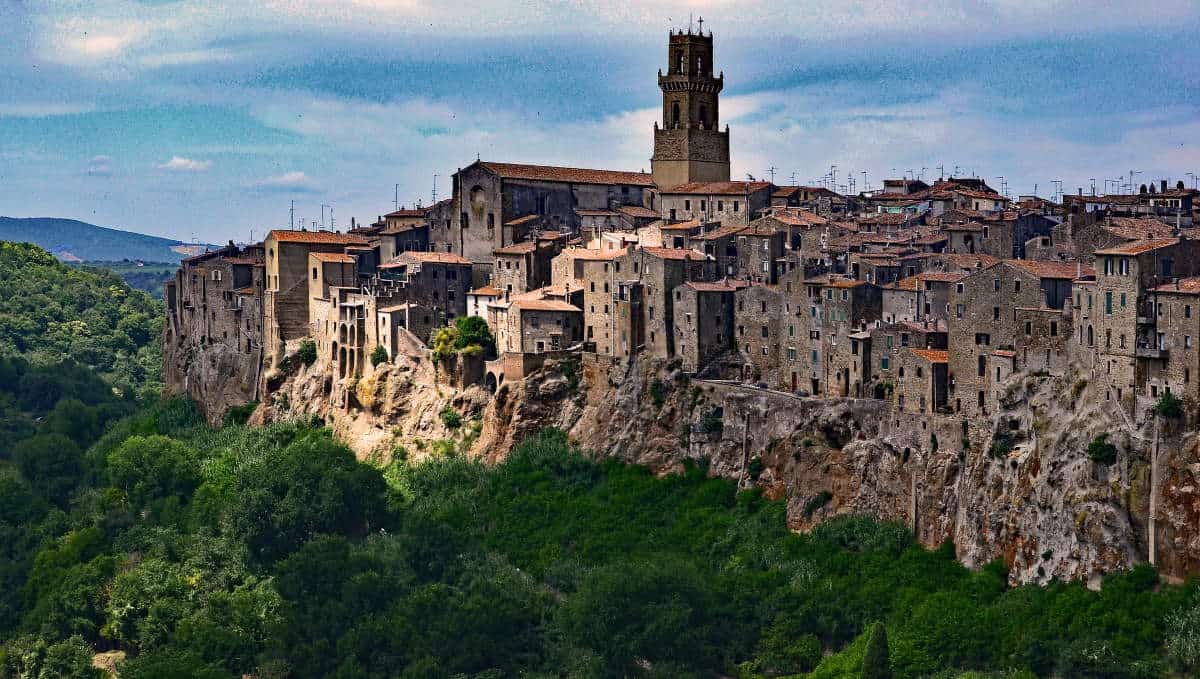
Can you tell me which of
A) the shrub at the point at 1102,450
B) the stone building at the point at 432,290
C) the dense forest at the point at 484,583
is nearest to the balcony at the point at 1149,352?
the shrub at the point at 1102,450

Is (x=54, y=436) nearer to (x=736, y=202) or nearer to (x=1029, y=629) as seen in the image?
(x=736, y=202)

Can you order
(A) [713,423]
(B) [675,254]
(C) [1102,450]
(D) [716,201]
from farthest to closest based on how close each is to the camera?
(D) [716,201] < (B) [675,254] < (A) [713,423] < (C) [1102,450]

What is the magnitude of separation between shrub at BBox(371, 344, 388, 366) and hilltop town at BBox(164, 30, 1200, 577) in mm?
64

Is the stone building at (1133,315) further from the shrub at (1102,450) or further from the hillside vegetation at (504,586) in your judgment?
the hillside vegetation at (504,586)

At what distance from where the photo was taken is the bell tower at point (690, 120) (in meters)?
107

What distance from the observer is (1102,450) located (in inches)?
2648

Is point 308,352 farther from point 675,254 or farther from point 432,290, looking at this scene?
point 675,254

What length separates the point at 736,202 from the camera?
97.7m

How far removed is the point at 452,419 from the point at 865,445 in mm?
22181

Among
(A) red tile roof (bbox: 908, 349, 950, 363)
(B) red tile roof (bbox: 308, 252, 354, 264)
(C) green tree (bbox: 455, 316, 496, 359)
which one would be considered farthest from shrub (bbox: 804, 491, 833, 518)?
(B) red tile roof (bbox: 308, 252, 354, 264)

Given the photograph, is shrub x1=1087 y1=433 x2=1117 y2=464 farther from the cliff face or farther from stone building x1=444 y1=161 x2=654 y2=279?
stone building x1=444 y1=161 x2=654 y2=279

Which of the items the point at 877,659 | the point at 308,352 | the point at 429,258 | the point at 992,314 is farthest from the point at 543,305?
the point at 877,659

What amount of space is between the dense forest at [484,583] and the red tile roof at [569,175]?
50.2 feet

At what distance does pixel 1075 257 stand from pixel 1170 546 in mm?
16554
